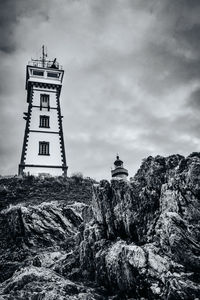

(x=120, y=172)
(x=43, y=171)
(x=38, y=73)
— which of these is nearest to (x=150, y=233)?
(x=43, y=171)

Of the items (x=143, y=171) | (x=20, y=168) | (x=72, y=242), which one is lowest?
(x=72, y=242)

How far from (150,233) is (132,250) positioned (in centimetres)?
112

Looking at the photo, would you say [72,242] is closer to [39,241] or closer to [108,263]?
[39,241]

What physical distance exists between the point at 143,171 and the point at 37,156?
773 inches

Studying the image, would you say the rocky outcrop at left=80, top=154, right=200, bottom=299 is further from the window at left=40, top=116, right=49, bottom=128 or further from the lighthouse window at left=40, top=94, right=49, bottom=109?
the lighthouse window at left=40, top=94, right=49, bottom=109

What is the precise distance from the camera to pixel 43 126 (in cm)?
3153

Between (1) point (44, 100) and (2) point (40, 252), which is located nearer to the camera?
(2) point (40, 252)

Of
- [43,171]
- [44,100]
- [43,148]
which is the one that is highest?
[44,100]

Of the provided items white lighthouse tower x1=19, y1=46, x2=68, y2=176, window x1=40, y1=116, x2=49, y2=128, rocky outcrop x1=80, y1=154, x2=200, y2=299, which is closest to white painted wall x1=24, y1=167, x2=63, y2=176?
white lighthouse tower x1=19, y1=46, x2=68, y2=176

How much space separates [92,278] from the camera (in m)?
9.41

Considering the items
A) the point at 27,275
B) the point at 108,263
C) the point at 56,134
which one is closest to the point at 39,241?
the point at 27,275

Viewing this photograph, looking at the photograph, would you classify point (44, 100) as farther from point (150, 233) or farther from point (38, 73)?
point (150, 233)

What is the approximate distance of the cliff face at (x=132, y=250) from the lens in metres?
7.20

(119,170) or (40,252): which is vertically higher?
(119,170)
